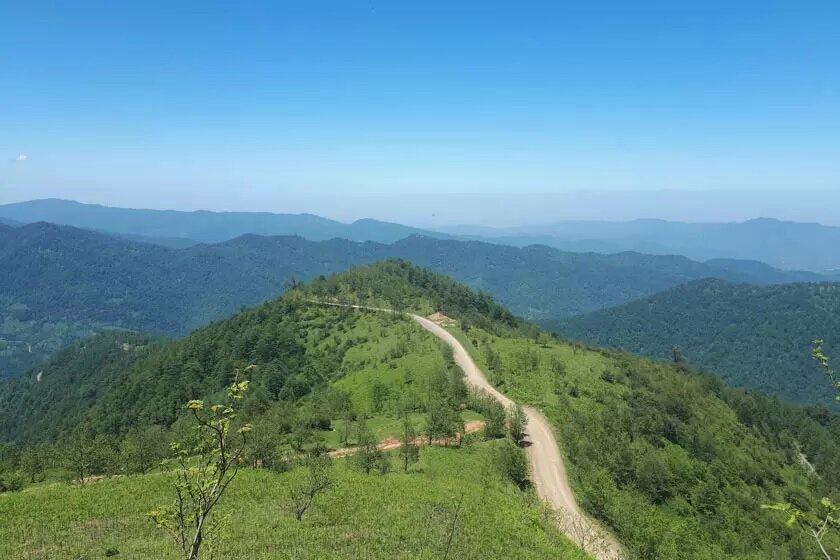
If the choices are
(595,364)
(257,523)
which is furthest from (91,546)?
(595,364)

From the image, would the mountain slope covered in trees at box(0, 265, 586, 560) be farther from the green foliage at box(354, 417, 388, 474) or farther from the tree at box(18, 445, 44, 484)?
the tree at box(18, 445, 44, 484)

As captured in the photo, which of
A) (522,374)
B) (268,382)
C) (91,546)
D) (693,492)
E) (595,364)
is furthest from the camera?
(268,382)

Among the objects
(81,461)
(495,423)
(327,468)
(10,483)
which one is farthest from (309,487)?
(10,483)

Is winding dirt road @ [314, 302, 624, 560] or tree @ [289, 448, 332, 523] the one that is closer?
tree @ [289, 448, 332, 523]

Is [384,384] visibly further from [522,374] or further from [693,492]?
[693,492]

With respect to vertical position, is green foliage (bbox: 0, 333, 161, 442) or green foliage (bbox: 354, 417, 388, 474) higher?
green foliage (bbox: 354, 417, 388, 474)

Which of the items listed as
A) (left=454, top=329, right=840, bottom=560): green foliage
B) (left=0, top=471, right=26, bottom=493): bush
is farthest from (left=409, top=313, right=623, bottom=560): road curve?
(left=0, top=471, right=26, bottom=493): bush

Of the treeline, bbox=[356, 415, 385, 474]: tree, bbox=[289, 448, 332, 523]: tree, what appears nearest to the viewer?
bbox=[289, 448, 332, 523]: tree
